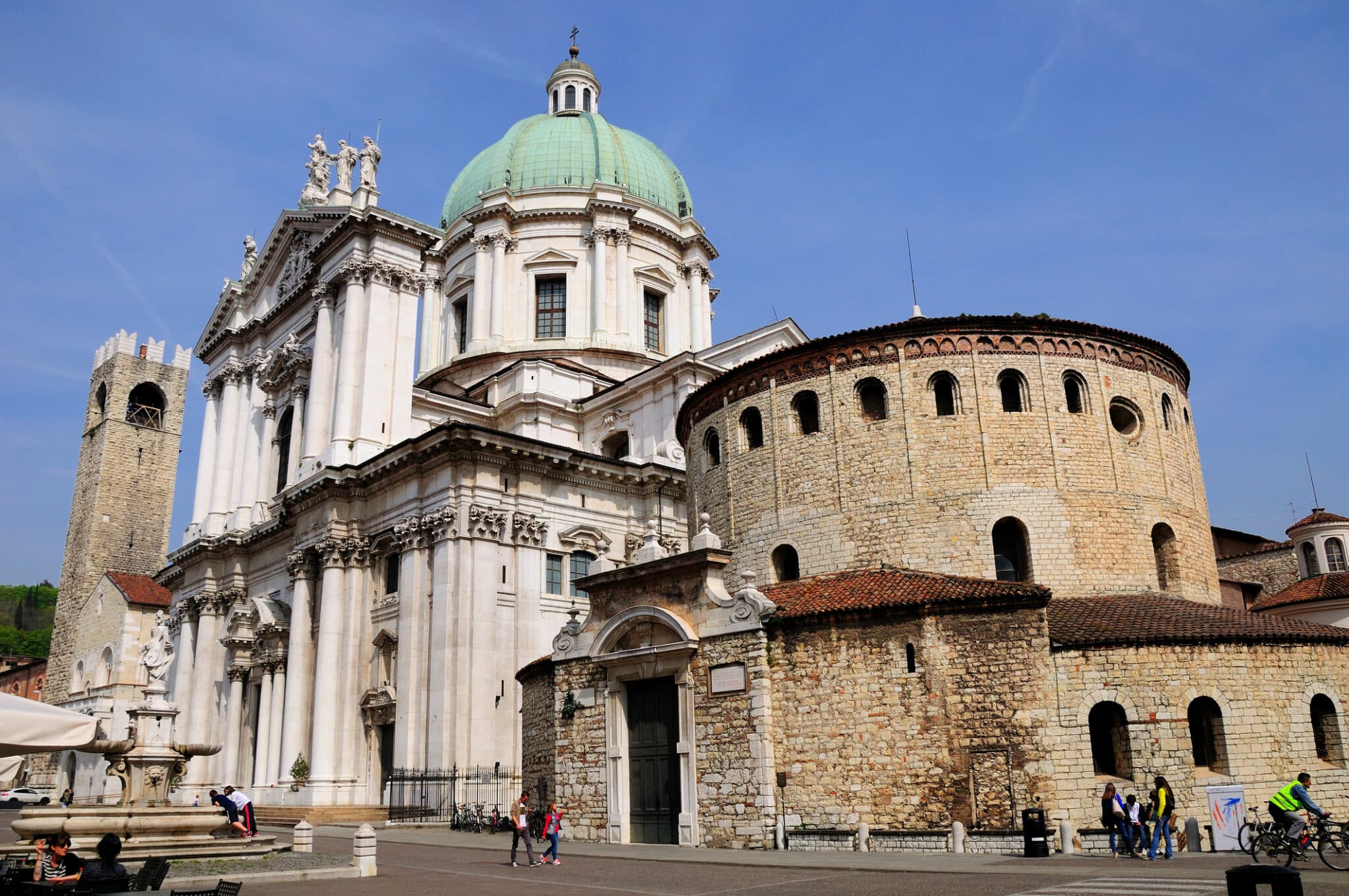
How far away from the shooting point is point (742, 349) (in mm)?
42594

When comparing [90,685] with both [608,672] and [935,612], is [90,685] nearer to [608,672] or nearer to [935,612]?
[608,672]

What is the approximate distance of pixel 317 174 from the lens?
44.9 meters

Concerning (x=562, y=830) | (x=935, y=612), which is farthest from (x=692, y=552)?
(x=562, y=830)

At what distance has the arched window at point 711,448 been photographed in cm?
2935

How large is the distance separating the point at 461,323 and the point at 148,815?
3676 centimetres

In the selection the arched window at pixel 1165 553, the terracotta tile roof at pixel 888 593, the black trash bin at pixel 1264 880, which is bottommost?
the black trash bin at pixel 1264 880

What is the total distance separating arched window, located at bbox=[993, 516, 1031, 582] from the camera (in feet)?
78.1

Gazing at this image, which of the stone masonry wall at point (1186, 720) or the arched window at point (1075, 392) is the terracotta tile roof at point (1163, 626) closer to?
the stone masonry wall at point (1186, 720)

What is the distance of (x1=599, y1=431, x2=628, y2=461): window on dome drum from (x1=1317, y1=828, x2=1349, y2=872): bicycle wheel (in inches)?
1170

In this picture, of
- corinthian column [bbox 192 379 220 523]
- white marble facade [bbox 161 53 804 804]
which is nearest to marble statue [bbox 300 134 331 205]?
white marble facade [bbox 161 53 804 804]

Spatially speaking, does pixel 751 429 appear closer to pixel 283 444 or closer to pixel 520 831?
pixel 520 831

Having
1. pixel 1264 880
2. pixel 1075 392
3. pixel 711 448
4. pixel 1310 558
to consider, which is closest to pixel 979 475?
pixel 1075 392

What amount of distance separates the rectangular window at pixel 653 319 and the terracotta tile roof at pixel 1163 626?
102 feet

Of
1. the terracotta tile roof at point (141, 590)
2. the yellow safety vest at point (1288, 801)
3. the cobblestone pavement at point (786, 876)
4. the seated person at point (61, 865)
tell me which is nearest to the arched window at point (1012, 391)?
the cobblestone pavement at point (786, 876)
